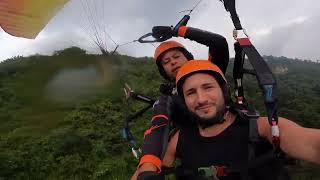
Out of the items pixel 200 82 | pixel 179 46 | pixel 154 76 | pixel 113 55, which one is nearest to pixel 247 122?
pixel 200 82

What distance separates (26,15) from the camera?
4926 mm

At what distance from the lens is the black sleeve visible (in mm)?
5098

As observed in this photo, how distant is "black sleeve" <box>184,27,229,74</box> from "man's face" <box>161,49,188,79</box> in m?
0.29

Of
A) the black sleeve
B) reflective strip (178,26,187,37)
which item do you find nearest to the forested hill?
reflective strip (178,26,187,37)

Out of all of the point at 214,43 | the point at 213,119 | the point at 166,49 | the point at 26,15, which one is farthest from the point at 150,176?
the point at 26,15

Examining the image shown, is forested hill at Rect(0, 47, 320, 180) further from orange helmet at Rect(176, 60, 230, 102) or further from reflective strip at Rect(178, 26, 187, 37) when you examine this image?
orange helmet at Rect(176, 60, 230, 102)

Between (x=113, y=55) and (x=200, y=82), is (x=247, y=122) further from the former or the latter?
(x=113, y=55)

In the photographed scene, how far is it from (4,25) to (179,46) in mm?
2012

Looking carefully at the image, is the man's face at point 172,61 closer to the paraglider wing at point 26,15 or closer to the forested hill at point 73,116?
the forested hill at point 73,116

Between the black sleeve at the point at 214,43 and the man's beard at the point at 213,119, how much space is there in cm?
159

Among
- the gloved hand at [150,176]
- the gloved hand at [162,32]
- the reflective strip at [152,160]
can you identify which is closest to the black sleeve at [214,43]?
the gloved hand at [162,32]

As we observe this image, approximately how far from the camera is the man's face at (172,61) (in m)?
5.30

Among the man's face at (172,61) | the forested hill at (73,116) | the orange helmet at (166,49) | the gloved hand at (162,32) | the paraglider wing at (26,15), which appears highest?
the paraglider wing at (26,15)

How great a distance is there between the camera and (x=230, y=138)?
3.42m
